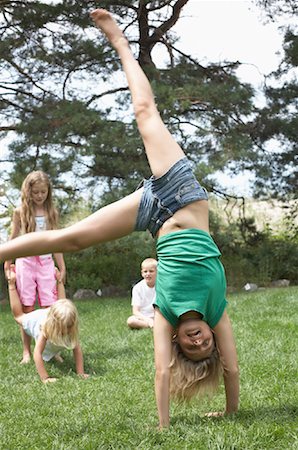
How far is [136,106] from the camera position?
3.56 metres

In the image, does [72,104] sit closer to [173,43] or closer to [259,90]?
[173,43]

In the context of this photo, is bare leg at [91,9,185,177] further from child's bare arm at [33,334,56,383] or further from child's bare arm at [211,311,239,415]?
child's bare arm at [33,334,56,383]

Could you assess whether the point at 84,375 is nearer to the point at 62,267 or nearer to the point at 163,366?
the point at 62,267

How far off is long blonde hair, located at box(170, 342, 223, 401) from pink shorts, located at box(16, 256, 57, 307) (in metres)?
2.85

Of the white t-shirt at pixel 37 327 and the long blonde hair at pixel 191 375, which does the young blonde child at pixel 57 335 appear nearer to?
the white t-shirt at pixel 37 327

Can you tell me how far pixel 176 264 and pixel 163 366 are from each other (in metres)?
0.49

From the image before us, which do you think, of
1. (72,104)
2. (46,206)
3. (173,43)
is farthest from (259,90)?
(46,206)

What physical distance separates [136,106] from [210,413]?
1.67 meters

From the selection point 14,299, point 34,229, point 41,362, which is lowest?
point 41,362

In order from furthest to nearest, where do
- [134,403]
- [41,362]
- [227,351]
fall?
[41,362]
[134,403]
[227,351]

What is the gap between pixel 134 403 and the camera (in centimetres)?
394

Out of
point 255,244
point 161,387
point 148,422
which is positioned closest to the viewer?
point 161,387

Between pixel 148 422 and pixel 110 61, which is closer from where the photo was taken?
pixel 148 422

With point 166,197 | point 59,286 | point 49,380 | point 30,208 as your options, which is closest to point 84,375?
point 49,380
